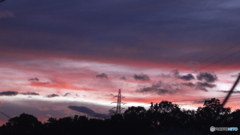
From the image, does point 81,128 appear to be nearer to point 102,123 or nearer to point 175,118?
point 102,123

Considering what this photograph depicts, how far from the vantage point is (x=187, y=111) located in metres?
122

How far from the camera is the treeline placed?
9112 cm

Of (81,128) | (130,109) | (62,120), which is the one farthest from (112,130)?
(130,109)

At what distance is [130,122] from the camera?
302ft

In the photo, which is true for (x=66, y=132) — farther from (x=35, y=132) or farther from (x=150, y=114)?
(x=150, y=114)

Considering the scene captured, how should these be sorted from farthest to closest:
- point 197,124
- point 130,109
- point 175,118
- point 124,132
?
1. point 130,109
2. point 175,118
3. point 197,124
4. point 124,132

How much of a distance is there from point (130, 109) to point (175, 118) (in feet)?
76.0

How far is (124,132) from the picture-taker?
292 ft

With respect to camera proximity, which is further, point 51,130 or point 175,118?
point 175,118

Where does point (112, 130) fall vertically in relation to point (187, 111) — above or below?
below

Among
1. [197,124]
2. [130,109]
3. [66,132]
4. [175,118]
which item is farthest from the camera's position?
[130,109]

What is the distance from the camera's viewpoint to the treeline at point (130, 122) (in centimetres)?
9112

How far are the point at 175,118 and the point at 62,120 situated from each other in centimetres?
4698

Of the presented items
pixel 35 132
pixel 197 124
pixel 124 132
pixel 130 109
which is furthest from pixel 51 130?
pixel 197 124
